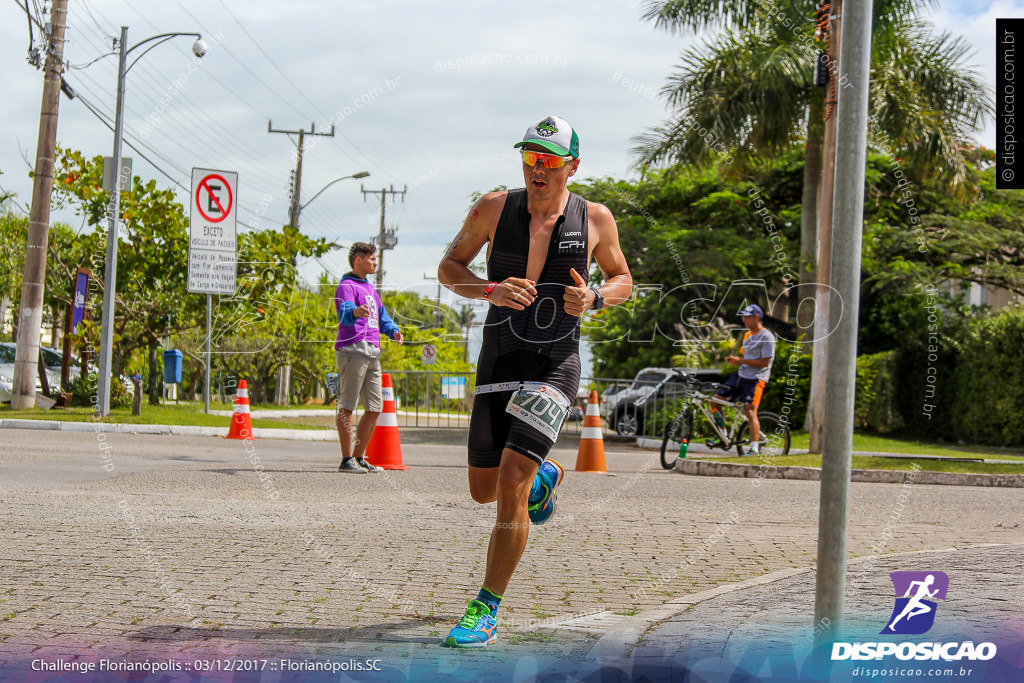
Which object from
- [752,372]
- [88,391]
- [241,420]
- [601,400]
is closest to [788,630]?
[752,372]

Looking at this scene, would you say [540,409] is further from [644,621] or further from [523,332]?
[644,621]

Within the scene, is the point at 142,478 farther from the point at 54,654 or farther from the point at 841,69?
the point at 841,69

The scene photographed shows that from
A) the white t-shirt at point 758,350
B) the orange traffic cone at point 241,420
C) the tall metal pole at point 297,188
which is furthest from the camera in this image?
the tall metal pole at point 297,188

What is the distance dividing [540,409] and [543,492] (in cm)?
40

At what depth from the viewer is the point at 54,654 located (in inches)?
136

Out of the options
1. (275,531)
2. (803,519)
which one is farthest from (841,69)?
(803,519)

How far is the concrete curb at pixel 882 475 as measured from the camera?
1193 cm

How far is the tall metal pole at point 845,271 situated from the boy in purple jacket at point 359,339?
21.6 ft

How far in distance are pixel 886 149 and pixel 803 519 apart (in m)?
13.5

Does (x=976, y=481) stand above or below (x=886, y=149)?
below

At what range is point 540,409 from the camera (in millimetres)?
3975

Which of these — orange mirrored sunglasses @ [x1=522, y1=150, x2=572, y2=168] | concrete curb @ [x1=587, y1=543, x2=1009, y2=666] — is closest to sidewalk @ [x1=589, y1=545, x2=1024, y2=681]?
concrete curb @ [x1=587, y1=543, x2=1009, y2=666]

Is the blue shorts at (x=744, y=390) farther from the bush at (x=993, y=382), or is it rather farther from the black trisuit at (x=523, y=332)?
the black trisuit at (x=523, y=332)

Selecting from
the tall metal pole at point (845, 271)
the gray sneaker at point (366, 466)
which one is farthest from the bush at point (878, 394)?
the tall metal pole at point (845, 271)
